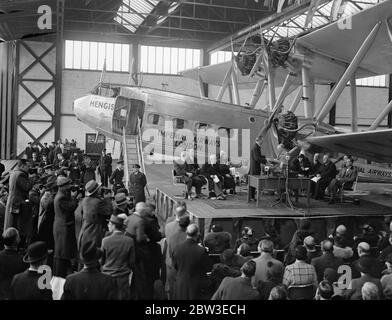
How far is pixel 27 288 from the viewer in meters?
4.62

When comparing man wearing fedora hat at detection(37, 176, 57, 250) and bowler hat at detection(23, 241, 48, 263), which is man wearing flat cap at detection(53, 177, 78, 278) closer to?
man wearing fedora hat at detection(37, 176, 57, 250)

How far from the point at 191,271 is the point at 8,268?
217 centimetres

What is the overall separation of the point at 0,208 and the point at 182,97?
9.42m

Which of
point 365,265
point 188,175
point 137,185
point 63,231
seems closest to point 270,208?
point 188,175

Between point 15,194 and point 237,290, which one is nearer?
point 237,290

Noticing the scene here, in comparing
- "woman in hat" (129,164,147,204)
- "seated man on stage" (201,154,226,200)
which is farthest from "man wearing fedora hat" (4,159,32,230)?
"seated man on stage" (201,154,226,200)

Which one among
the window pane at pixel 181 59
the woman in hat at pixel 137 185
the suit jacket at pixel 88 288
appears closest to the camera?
the suit jacket at pixel 88 288

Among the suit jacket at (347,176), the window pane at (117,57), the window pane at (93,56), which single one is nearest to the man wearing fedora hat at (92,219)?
the suit jacket at (347,176)

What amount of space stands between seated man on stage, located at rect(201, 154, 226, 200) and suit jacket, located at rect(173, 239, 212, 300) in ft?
21.8

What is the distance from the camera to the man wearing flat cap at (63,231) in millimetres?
7207

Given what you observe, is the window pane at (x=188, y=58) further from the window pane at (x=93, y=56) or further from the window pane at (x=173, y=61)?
the window pane at (x=93, y=56)

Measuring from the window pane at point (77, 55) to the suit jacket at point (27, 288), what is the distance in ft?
101

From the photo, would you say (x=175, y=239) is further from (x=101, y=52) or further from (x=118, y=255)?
(x=101, y=52)

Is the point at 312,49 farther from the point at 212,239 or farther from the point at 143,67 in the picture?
the point at 143,67
